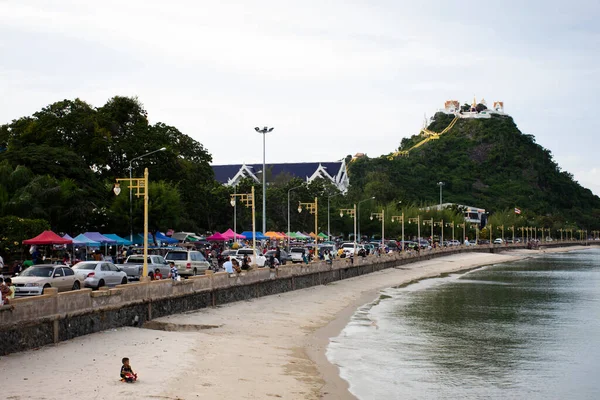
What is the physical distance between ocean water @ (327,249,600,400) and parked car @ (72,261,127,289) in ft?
36.0

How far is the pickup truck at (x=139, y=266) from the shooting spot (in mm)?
40875

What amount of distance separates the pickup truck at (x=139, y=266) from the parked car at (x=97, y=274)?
362 cm

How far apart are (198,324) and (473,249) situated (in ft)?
375

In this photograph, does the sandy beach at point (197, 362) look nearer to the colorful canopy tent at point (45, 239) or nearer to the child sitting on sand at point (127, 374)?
the child sitting on sand at point (127, 374)

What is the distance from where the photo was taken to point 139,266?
135ft

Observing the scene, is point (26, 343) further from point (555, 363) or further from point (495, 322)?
point (495, 322)

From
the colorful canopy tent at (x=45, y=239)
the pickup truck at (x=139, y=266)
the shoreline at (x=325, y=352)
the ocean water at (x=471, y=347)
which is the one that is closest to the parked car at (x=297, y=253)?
the ocean water at (x=471, y=347)

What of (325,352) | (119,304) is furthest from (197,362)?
(325,352)

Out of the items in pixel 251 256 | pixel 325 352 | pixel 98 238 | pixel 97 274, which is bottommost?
pixel 325 352

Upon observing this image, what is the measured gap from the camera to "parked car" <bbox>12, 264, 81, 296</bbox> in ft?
99.0

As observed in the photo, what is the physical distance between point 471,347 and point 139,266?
18.7 meters

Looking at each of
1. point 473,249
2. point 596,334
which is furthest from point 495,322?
point 473,249

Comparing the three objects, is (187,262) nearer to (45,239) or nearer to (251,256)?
(251,256)

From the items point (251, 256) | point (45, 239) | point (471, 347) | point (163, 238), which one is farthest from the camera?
point (163, 238)
